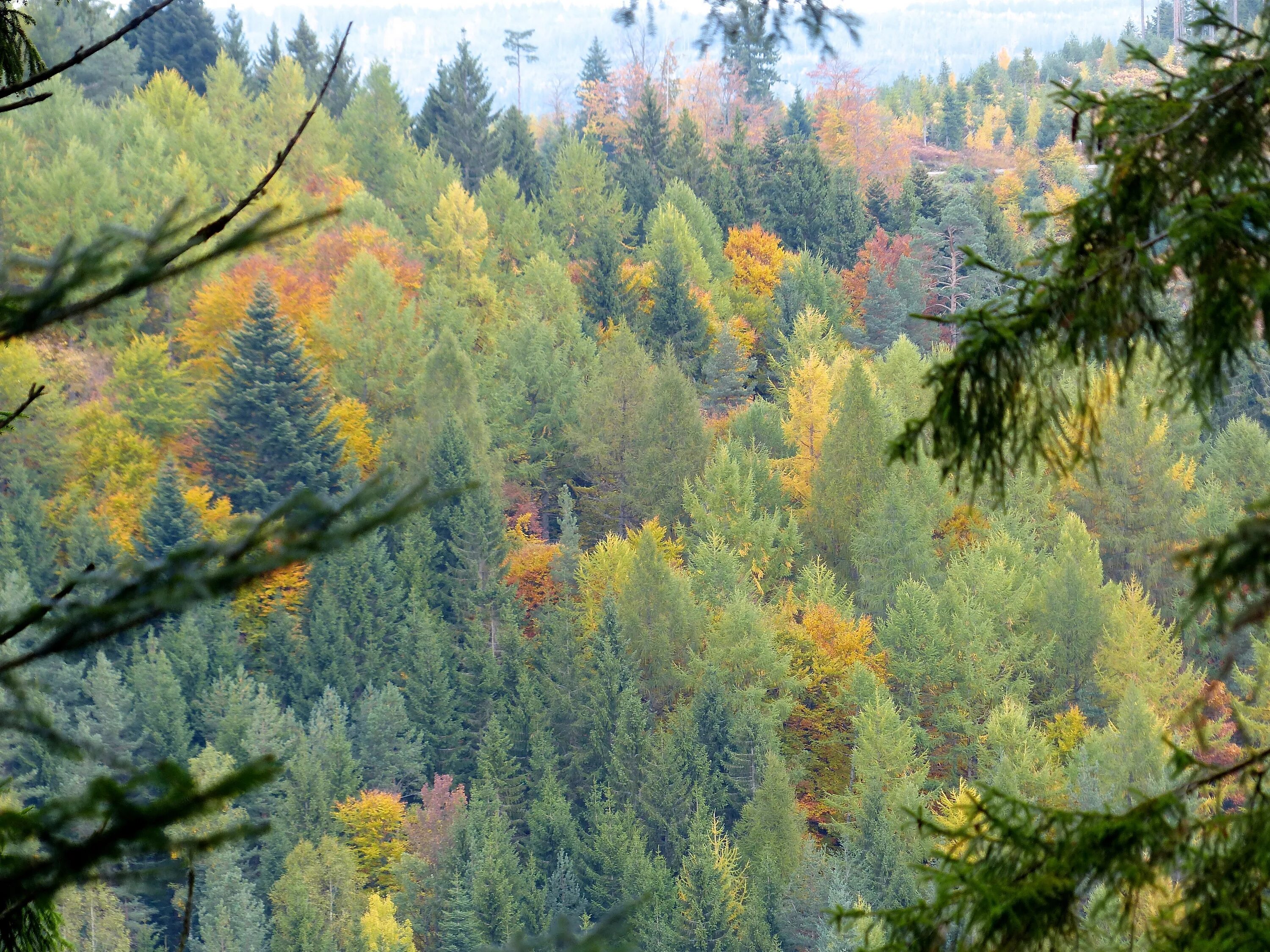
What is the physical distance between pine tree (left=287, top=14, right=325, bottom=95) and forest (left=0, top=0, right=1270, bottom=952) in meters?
14.5

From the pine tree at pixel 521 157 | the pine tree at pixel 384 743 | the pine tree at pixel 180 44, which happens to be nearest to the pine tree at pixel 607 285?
the pine tree at pixel 521 157

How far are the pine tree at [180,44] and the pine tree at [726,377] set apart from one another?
29.6 metres

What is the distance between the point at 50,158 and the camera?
175 ft

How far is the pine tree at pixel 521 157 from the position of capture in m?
69.8

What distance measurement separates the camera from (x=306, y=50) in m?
74.1

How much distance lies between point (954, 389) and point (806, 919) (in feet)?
120

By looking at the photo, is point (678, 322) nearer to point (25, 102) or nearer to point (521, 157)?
point (521, 157)

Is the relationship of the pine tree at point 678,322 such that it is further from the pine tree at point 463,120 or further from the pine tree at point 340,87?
the pine tree at point 340,87

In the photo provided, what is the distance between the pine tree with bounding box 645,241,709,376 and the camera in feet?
184

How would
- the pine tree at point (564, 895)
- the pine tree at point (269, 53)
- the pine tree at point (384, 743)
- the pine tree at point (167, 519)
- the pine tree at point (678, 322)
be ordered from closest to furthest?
the pine tree at point (564, 895)
the pine tree at point (384, 743)
the pine tree at point (167, 519)
the pine tree at point (678, 322)
the pine tree at point (269, 53)

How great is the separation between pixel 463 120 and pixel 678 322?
2065cm

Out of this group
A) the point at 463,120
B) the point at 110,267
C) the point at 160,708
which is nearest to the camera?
the point at 110,267

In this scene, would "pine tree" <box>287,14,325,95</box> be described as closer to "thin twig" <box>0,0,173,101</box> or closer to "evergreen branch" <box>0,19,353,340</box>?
"thin twig" <box>0,0,173,101</box>

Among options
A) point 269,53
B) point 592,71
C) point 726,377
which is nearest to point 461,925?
point 726,377
